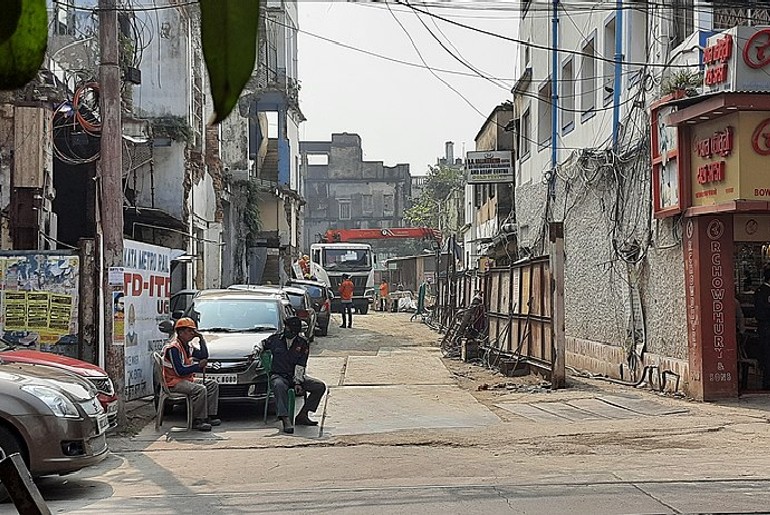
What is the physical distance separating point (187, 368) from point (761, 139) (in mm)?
7405

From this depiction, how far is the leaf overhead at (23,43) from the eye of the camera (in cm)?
54

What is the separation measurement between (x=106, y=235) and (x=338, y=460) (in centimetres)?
373

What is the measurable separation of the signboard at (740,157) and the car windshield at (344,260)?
2612cm

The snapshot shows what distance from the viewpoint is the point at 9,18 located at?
539mm

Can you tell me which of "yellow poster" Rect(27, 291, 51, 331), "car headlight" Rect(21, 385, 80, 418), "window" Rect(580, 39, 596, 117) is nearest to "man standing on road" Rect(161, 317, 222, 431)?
"yellow poster" Rect(27, 291, 51, 331)

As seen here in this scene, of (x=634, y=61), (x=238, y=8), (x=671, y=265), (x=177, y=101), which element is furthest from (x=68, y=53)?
(x=238, y=8)

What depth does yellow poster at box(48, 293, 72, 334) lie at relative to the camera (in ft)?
39.1

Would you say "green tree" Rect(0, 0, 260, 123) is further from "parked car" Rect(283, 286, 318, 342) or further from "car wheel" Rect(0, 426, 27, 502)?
"parked car" Rect(283, 286, 318, 342)

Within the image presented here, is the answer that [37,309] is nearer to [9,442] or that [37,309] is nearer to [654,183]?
[9,442]

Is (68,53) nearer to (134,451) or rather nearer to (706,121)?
(134,451)

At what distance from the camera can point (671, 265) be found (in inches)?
555

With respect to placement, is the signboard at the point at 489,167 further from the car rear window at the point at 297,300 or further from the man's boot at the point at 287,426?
the man's boot at the point at 287,426

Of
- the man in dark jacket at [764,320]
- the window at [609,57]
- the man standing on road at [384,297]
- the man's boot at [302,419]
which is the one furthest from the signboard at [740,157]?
the man standing on road at [384,297]

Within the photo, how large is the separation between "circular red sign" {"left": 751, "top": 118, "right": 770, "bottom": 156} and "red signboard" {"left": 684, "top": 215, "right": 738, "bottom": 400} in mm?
1114
